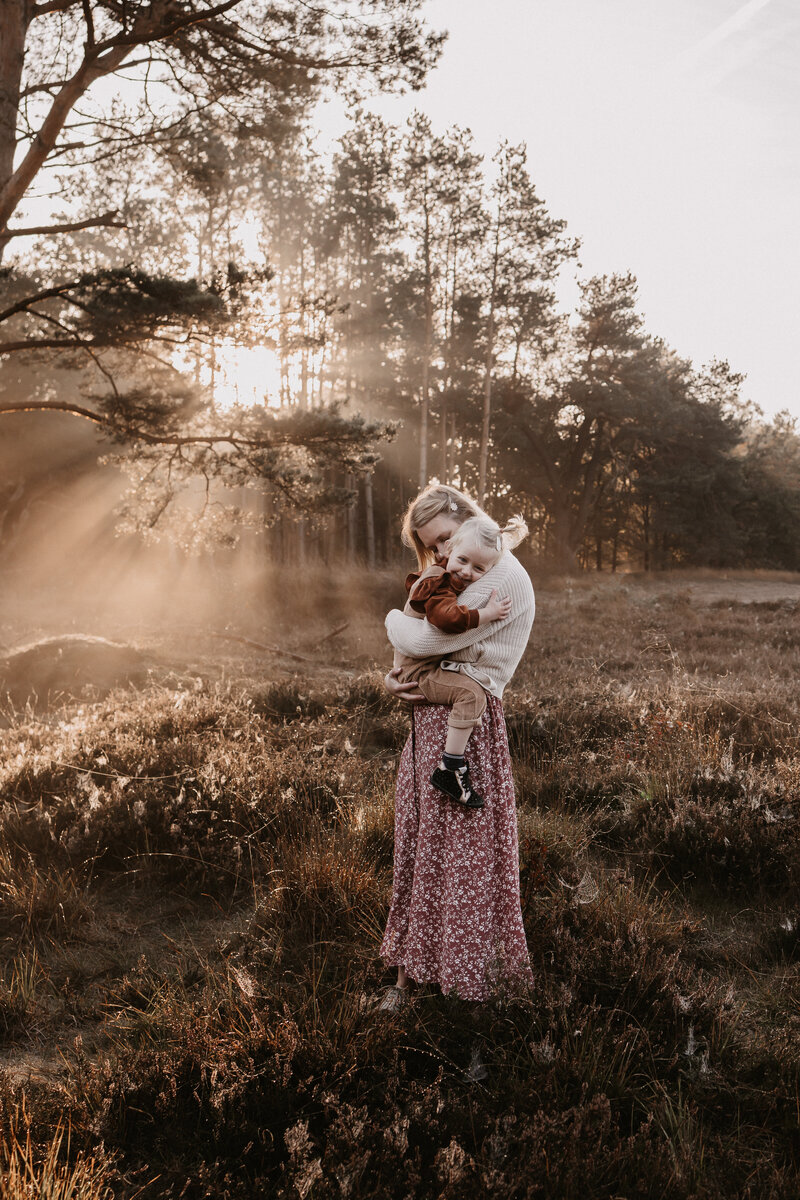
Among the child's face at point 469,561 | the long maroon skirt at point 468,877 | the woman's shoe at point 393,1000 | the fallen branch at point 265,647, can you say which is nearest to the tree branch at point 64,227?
the fallen branch at point 265,647

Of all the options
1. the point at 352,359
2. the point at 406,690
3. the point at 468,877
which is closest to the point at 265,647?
the point at 406,690

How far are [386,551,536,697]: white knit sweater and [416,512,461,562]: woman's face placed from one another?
0.87ft

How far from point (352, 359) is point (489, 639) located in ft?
89.0

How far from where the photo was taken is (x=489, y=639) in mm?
2832

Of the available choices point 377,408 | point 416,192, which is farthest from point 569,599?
point 416,192

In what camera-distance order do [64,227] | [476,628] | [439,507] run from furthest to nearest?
[64,227]
[439,507]
[476,628]

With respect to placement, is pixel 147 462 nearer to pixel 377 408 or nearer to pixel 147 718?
pixel 147 718

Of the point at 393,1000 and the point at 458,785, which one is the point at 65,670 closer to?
the point at 393,1000

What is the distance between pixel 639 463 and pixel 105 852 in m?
37.8

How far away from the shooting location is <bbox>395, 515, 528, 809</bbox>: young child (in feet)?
8.90

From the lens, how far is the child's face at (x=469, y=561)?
110 inches

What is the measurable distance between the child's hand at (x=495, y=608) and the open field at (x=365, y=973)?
1476 millimetres

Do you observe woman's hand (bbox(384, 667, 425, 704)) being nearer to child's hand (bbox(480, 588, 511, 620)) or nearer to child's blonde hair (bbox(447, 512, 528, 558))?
child's hand (bbox(480, 588, 511, 620))

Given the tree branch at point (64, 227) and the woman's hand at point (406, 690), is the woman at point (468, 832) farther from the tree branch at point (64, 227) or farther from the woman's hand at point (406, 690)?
the tree branch at point (64, 227)
